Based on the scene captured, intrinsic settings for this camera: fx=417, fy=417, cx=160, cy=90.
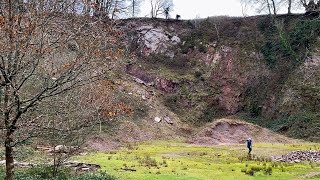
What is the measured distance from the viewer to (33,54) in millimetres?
9812

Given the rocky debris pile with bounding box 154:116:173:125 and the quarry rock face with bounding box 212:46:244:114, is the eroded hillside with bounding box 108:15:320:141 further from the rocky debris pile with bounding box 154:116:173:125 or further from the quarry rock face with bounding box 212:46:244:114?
the rocky debris pile with bounding box 154:116:173:125

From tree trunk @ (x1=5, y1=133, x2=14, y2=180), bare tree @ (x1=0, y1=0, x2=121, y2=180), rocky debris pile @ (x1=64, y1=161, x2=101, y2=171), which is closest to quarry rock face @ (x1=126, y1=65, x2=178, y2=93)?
rocky debris pile @ (x1=64, y1=161, x2=101, y2=171)

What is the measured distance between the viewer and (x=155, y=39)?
236ft

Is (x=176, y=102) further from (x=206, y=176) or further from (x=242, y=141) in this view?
(x=206, y=176)

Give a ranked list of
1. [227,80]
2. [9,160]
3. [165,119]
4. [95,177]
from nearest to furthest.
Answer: [9,160]
[95,177]
[165,119]
[227,80]

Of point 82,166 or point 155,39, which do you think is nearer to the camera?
point 82,166

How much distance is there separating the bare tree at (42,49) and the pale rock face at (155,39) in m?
59.9

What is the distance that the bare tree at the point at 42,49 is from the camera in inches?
374

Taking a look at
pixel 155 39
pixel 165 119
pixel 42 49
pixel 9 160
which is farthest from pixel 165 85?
pixel 42 49

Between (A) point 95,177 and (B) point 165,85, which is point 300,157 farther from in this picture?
(B) point 165,85

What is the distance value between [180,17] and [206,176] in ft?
193

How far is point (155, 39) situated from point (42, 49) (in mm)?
62842

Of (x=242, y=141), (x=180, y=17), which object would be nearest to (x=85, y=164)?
(x=242, y=141)

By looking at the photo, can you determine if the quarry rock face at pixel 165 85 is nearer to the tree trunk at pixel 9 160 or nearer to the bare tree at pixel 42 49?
the tree trunk at pixel 9 160
